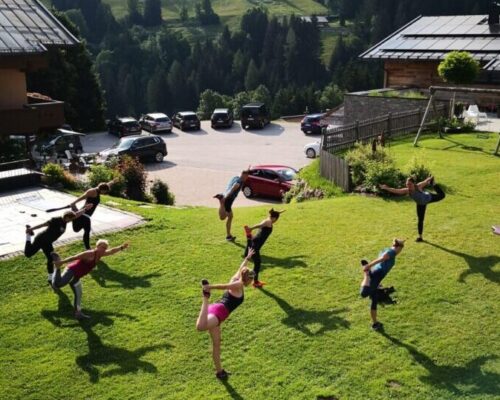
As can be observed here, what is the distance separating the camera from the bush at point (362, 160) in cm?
2148

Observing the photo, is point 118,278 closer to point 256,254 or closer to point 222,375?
point 256,254

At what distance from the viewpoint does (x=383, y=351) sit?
10.6 m

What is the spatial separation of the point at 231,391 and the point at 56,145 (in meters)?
27.9

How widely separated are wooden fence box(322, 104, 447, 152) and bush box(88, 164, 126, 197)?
813 centimetres

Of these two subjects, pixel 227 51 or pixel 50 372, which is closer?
pixel 50 372

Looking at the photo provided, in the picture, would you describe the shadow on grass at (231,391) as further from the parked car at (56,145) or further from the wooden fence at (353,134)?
the parked car at (56,145)

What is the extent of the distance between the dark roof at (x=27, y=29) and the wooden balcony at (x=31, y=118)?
8.68 feet

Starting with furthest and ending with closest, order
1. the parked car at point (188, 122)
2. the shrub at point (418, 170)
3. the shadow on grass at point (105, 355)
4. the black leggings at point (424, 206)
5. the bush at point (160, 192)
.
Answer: the parked car at point (188, 122) → the bush at point (160, 192) → the shrub at point (418, 170) → the black leggings at point (424, 206) → the shadow on grass at point (105, 355)

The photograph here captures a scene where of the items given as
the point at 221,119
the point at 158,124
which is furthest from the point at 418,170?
the point at 158,124

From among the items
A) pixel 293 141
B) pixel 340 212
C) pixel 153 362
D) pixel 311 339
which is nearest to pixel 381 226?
pixel 340 212

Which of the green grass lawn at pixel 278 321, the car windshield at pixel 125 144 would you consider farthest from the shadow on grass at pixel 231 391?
the car windshield at pixel 125 144

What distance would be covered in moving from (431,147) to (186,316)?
697 inches

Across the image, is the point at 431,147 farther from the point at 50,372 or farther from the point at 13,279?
the point at 50,372

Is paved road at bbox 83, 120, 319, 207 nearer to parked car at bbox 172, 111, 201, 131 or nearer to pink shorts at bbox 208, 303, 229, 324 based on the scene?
parked car at bbox 172, 111, 201, 131
